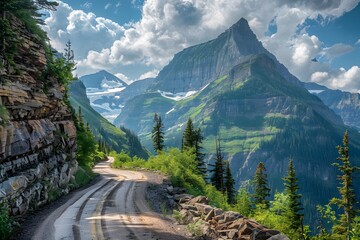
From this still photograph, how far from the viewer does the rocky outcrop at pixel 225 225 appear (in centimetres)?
1219

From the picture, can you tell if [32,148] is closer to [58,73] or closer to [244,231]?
[58,73]

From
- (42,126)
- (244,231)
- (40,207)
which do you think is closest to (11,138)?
(40,207)

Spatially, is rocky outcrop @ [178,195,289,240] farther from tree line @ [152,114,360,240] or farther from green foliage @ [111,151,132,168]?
green foliage @ [111,151,132,168]

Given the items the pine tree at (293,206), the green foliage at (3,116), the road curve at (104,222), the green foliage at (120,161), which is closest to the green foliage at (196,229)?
the road curve at (104,222)

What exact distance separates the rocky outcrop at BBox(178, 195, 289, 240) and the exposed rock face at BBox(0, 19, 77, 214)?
9.67 m

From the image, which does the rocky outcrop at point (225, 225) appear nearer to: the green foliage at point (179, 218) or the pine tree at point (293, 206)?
the green foliage at point (179, 218)

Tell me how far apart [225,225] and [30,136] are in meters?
15.2

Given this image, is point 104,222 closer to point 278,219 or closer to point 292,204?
point 278,219

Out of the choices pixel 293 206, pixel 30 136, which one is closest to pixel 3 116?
pixel 30 136

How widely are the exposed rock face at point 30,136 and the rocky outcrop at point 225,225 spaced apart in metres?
9.67

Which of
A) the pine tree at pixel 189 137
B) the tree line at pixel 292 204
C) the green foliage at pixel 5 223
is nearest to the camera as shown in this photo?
the green foliage at pixel 5 223

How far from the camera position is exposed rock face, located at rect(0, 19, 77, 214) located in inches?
702

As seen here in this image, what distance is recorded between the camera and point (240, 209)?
38.1 m

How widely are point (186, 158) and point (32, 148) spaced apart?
28.1 meters
